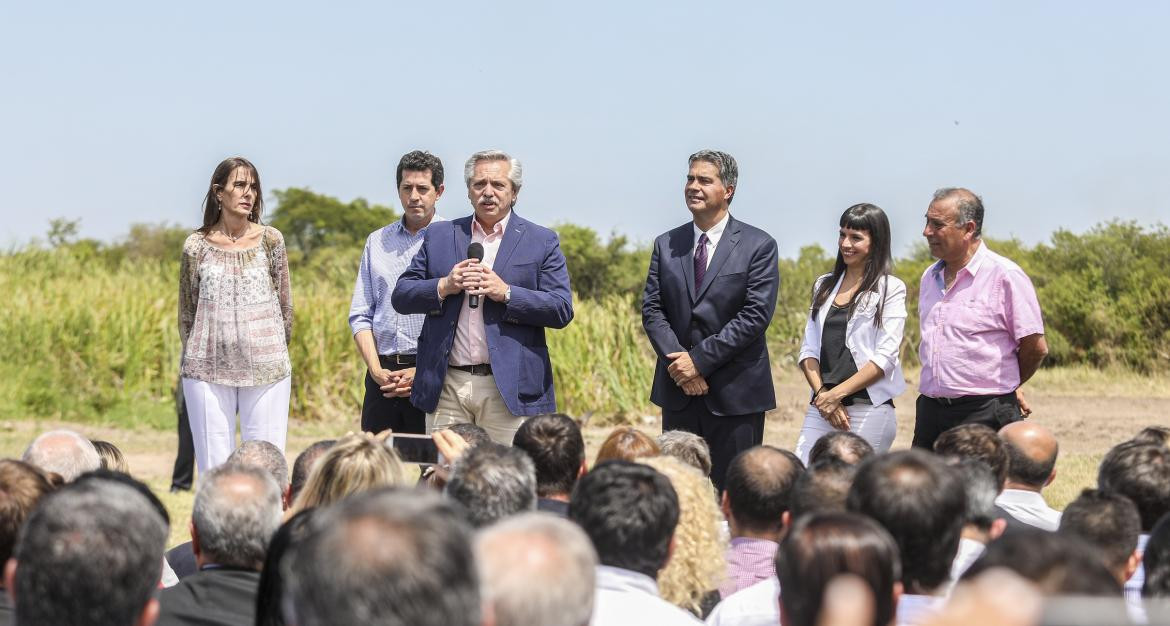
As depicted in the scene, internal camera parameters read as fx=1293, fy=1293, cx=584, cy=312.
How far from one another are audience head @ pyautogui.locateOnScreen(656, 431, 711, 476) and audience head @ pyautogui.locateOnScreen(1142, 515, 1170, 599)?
225cm

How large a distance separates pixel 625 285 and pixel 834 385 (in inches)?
572

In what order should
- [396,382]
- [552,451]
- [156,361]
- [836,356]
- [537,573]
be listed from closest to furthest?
[537,573] → [552,451] → [836,356] → [396,382] → [156,361]

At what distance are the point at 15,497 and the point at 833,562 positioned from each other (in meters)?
2.24

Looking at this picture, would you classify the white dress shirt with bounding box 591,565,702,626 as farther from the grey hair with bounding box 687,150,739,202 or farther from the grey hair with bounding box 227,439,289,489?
the grey hair with bounding box 687,150,739,202

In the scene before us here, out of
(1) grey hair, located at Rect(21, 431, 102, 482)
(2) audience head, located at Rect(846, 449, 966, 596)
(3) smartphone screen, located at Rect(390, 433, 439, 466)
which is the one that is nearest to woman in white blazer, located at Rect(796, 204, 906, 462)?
(3) smartphone screen, located at Rect(390, 433, 439, 466)

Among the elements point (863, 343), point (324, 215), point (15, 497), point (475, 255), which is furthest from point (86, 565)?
point (324, 215)

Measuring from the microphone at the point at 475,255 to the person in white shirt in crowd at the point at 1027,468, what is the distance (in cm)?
258

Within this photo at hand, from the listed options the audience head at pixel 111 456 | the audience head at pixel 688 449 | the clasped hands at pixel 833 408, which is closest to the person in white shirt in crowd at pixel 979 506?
the audience head at pixel 688 449

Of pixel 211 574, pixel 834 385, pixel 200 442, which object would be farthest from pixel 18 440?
pixel 211 574

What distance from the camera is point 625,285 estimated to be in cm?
2112

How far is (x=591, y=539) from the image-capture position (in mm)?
3391

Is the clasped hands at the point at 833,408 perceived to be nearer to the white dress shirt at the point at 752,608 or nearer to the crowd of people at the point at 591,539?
the crowd of people at the point at 591,539

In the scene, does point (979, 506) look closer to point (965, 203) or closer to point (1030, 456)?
point (1030, 456)

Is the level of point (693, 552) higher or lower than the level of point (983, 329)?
lower
